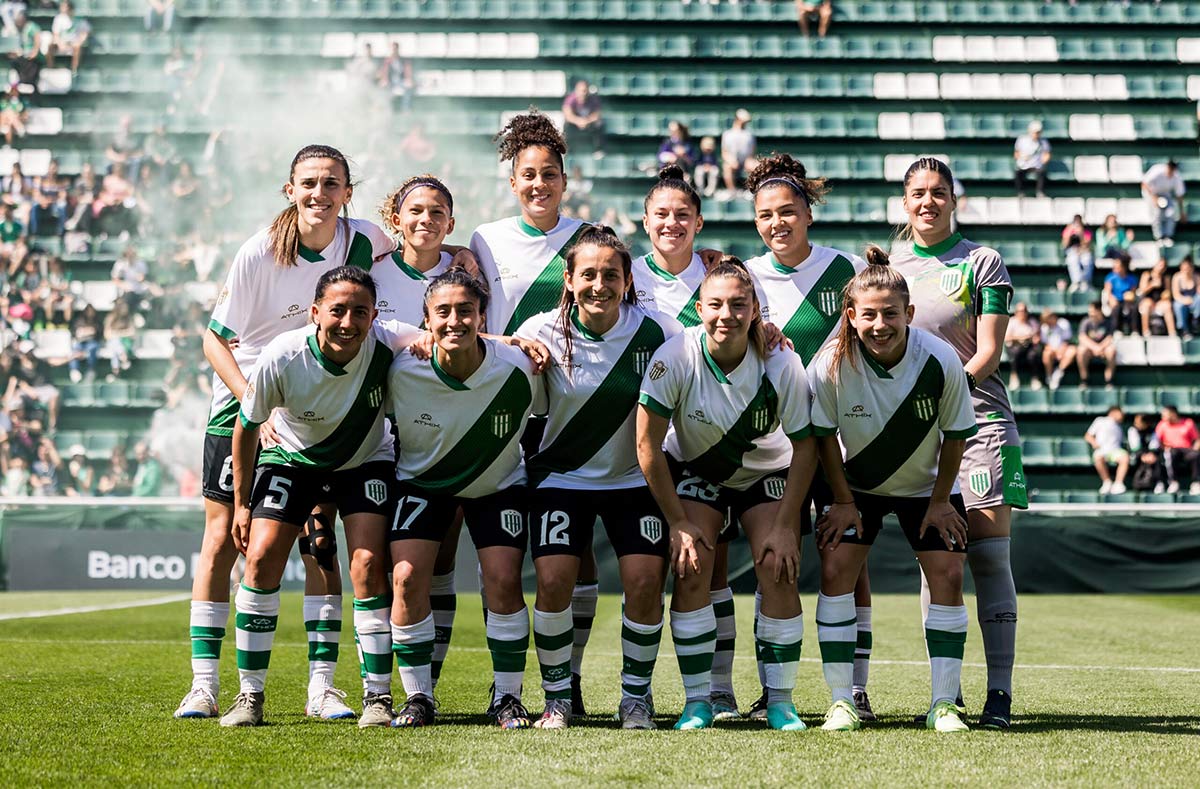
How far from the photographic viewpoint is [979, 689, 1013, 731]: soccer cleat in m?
4.75

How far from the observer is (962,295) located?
17.3ft

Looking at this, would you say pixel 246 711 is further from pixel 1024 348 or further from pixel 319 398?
pixel 1024 348

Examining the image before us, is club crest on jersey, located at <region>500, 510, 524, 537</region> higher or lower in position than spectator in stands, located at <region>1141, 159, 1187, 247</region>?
lower

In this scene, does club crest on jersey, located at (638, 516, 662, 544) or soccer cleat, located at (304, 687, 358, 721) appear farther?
soccer cleat, located at (304, 687, 358, 721)

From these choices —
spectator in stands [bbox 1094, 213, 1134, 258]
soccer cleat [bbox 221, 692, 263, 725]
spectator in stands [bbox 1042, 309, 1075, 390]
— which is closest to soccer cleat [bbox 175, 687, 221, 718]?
soccer cleat [bbox 221, 692, 263, 725]

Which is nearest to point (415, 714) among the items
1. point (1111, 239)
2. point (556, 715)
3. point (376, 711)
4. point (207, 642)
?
point (376, 711)

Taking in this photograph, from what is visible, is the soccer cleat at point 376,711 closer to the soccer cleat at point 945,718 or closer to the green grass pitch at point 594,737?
the green grass pitch at point 594,737

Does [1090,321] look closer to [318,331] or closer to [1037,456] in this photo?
[1037,456]

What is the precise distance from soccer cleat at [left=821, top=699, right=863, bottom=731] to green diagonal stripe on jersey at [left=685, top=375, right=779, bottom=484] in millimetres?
908

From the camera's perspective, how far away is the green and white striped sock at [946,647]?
4.77 m

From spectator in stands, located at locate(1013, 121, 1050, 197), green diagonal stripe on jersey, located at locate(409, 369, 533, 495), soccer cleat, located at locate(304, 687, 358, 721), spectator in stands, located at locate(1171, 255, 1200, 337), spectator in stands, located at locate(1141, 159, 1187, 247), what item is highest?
spectator in stands, located at locate(1013, 121, 1050, 197)

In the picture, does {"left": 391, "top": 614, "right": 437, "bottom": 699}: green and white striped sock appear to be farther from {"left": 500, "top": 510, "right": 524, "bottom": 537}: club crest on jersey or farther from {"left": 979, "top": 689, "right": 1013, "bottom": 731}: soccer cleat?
{"left": 979, "top": 689, "right": 1013, "bottom": 731}: soccer cleat

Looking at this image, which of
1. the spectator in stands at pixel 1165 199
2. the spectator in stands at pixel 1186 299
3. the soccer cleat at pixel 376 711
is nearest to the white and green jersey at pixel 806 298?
the soccer cleat at pixel 376 711

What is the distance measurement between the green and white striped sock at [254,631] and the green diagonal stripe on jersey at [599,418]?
108cm
